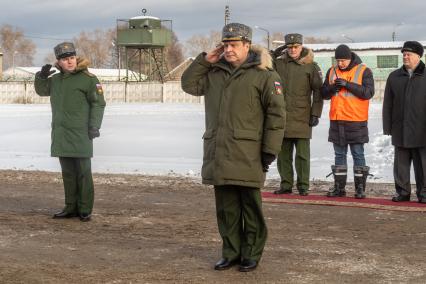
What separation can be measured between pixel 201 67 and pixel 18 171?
790 centimetres

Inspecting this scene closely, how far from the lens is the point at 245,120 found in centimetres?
552

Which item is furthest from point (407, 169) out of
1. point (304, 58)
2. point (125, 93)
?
point (125, 93)

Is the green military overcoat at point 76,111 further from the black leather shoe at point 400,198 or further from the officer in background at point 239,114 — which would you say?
the black leather shoe at point 400,198

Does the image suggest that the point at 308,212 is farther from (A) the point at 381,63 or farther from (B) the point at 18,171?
(A) the point at 381,63

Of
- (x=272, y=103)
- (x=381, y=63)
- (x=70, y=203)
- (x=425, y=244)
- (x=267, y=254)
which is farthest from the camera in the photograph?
(x=381, y=63)

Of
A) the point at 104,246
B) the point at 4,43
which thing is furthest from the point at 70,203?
the point at 4,43

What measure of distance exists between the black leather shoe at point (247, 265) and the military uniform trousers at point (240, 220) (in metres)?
0.02

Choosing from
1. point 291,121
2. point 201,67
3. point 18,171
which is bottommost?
point 18,171

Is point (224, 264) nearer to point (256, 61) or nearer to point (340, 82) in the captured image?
point (256, 61)

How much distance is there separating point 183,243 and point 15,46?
447 feet

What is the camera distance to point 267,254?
6340 mm

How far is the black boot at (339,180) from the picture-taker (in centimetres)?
959

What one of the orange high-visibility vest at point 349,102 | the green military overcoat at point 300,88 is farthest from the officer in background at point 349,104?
the green military overcoat at point 300,88

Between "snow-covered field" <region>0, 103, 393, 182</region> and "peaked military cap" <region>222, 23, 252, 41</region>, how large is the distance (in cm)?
673
